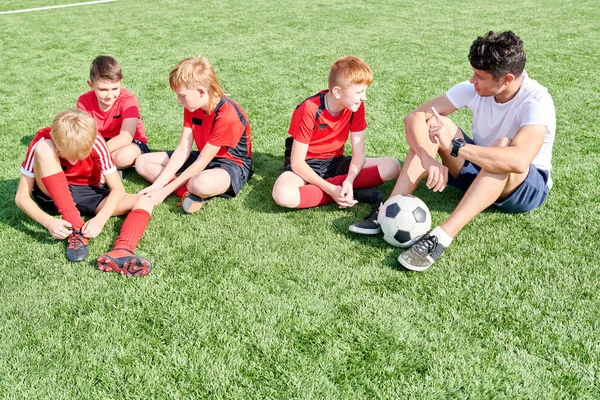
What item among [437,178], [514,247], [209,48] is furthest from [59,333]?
[209,48]

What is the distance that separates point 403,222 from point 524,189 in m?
0.87

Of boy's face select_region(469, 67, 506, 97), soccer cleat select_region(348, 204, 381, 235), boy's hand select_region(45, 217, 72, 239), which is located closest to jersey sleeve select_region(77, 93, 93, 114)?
boy's hand select_region(45, 217, 72, 239)

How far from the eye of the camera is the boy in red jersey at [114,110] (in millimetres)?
4129

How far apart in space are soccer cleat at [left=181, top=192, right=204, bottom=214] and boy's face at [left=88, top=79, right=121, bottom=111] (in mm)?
1167

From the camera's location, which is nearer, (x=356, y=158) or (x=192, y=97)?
(x=192, y=97)

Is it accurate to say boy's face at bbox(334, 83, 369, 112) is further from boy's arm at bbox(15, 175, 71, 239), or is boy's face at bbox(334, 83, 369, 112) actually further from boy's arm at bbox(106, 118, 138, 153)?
boy's arm at bbox(15, 175, 71, 239)

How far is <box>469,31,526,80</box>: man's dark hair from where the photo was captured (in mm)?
3064

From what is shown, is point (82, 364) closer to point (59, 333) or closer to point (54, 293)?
point (59, 333)

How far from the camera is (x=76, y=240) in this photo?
3.27m

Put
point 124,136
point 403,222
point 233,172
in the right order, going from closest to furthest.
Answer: point 403,222
point 233,172
point 124,136

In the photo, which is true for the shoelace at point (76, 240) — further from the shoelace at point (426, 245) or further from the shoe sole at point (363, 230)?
the shoelace at point (426, 245)

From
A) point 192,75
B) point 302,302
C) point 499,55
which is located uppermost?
point 499,55

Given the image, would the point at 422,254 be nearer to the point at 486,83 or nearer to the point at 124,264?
the point at 486,83

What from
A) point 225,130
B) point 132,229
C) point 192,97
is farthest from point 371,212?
point 132,229
